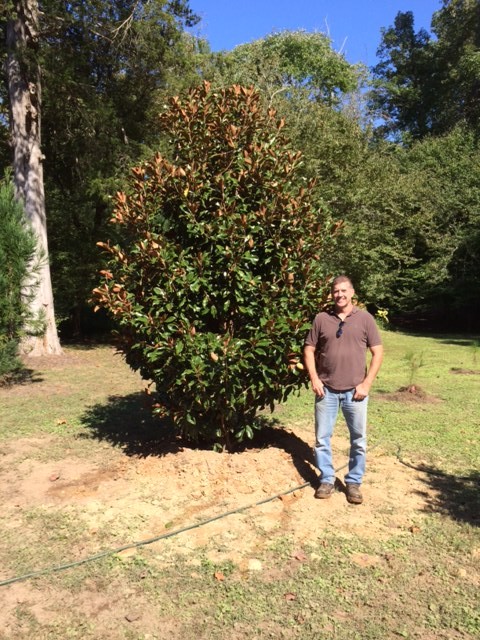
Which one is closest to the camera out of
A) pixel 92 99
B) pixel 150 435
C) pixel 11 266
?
pixel 150 435

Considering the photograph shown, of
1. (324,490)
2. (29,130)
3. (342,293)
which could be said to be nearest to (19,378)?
(29,130)

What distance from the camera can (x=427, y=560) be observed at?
133 inches

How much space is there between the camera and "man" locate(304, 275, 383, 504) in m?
4.09

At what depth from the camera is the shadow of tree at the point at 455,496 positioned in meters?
4.04

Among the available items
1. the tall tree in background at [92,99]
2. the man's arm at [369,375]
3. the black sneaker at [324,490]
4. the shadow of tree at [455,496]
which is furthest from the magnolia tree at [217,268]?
the tall tree in background at [92,99]

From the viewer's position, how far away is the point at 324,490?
4.21 m

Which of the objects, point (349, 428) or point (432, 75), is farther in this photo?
point (432, 75)

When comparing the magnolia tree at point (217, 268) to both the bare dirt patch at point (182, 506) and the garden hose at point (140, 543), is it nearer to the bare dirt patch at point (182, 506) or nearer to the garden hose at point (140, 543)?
the bare dirt patch at point (182, 506)

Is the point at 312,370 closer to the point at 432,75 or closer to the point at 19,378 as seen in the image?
the point at 19,378

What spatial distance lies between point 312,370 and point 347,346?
0.33 metres

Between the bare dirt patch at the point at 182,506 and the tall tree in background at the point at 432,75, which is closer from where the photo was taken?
the bare dirt patch at the point at 182,506

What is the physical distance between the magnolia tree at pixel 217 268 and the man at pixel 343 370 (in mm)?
294

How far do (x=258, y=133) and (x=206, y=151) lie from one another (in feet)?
1.74

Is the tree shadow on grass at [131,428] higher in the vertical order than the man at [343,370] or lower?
lower
